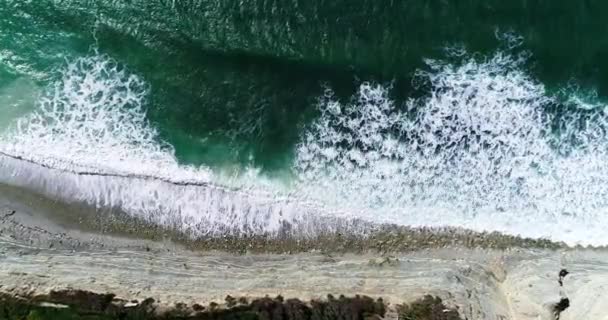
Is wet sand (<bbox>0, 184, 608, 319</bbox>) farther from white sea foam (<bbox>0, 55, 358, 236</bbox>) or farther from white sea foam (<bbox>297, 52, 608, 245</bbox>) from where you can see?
white sea foam (<bbox>297, 52, 608, 245</bbox>)

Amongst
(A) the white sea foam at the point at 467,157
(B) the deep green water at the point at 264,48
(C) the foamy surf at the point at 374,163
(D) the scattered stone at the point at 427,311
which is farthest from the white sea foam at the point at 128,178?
(D) the scattered stone at the point at 427,311

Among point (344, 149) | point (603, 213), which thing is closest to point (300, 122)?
point (344, 149)

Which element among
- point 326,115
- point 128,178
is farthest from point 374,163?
point 128,178

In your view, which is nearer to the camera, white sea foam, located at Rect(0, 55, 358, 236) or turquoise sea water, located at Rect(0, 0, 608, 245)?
turquoise sea water, located at Rect(0, 0, 608, 245)

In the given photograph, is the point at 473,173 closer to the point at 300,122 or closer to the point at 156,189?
the point at 300,122

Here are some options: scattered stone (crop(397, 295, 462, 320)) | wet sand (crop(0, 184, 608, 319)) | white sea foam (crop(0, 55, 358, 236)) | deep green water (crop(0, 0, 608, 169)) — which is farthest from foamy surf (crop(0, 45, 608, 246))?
scattered stone (crop(397, 295, 462, 320))
